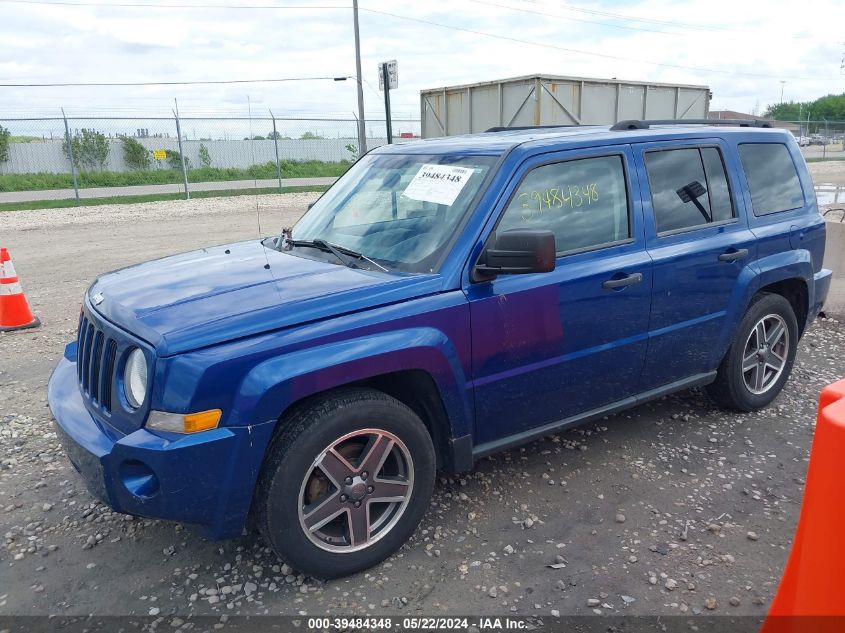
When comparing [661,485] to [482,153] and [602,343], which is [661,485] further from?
[482,153]

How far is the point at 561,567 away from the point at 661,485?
102 centimetres

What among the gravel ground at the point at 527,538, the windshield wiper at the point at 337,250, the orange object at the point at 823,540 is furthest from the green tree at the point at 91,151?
the orange object at the point at 823,540

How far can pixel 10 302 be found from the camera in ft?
21.8

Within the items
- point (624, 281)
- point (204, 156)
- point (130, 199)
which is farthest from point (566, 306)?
point (204, 156)

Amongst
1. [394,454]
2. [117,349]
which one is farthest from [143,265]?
[394,454]

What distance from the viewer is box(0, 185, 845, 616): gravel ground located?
283 centimetres

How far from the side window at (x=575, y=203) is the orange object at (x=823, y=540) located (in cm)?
169

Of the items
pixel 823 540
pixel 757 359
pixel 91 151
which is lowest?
pixel 757 359

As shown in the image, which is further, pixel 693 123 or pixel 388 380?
pixel 693 123

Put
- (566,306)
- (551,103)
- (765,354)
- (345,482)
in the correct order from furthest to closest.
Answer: (551,103) < (765,354) < (566,306) < (345,482)

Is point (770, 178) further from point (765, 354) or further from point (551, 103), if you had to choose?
point (551, 103)

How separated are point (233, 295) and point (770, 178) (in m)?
3.59

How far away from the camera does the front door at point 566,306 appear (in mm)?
3188

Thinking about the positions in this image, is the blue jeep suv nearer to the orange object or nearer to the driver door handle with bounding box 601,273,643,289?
the driver door handle with bounding box 601,273,643,289
